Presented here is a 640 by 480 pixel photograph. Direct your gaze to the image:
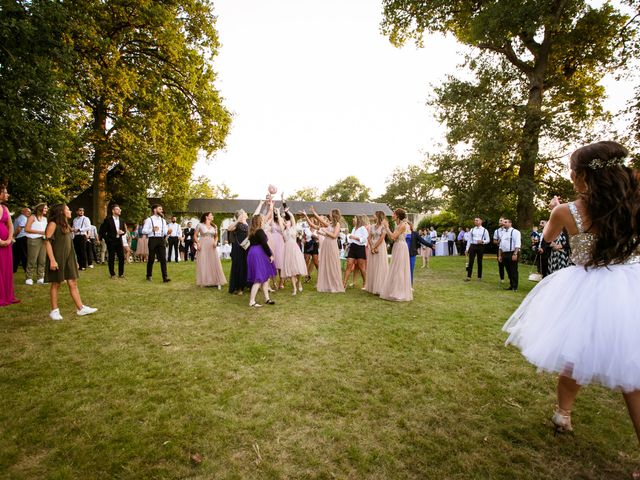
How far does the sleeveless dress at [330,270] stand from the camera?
934cm

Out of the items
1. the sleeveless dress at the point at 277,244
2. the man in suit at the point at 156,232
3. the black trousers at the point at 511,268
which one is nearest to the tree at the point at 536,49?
the black trousers at the point at 511,268

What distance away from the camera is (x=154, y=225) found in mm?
10188

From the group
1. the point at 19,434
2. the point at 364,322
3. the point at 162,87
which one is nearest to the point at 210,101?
the point at 162,87

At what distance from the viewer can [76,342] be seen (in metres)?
4.94

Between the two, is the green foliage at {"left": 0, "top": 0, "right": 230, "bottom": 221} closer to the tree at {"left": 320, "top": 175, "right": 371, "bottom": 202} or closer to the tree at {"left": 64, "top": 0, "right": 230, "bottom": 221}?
the tree at {"left": 64, "top": 0, "right": 230, "bottom": 221}

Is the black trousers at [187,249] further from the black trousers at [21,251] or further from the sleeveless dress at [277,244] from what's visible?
the sleeveless dress at [277,244]

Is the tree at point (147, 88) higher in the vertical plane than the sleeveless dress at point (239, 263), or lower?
higher

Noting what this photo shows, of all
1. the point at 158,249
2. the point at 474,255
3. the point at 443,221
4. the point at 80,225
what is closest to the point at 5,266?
the point at 158,249

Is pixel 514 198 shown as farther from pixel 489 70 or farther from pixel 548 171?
pixel 489 70

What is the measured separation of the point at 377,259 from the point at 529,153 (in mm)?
14616

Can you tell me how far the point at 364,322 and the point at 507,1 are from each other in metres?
19.0

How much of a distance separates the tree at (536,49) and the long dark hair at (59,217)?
19983mm

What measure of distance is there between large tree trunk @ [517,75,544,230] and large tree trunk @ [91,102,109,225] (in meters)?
23.3

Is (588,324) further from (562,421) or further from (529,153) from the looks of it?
(529,153)
